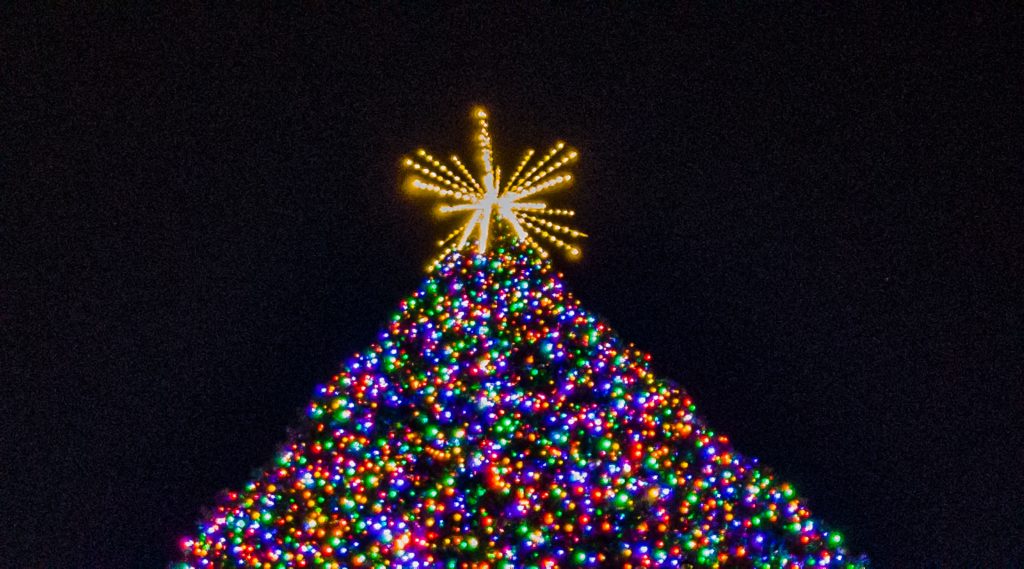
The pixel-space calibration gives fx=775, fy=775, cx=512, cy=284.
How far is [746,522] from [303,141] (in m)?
3.12

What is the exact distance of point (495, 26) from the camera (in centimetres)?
462

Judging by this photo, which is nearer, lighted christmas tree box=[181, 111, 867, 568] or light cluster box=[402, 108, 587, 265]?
lighted christmas tree box=[181, 111, 867, 568]

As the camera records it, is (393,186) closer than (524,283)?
No

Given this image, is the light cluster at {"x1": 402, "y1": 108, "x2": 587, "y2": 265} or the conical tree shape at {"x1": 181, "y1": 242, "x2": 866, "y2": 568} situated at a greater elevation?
the light cluster at {"x1": 402, "y1": 108, "x2": 587, "y2": 265}

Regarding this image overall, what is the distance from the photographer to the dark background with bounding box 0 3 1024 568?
4316 mm

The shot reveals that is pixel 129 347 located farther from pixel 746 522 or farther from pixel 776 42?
pixel 776 42

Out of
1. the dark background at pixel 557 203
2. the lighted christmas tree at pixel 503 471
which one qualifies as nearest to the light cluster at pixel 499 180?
the dark background at pixel 557 203

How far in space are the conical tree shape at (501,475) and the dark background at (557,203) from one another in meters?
0.99

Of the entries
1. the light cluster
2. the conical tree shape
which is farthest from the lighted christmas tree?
the light cluster

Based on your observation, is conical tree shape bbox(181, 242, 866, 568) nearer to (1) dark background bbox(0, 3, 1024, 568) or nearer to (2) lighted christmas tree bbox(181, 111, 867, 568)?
(2) lighted christmas tree bbox(181, 111, 867, 568)

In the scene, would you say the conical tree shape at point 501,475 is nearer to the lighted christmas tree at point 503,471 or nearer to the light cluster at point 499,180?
the lighted christmas tree at point 503,471

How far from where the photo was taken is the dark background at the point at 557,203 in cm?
432

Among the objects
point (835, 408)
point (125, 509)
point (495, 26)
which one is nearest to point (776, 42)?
point (495, 26)

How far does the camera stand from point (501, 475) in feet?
11.0
